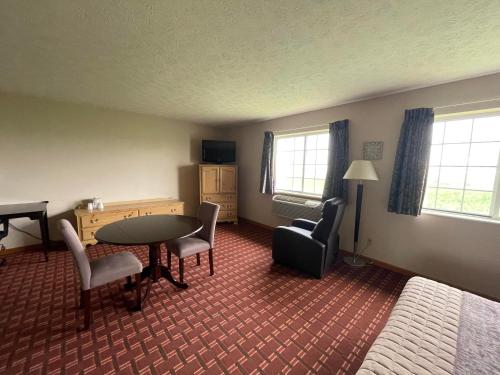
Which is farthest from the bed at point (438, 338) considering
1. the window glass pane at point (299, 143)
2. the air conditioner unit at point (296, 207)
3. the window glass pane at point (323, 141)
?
the window glass pane at point (299, 143)

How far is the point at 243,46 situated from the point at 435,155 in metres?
2.56

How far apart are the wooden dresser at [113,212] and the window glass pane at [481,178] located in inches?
166

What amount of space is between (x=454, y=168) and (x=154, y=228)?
343 centimetres

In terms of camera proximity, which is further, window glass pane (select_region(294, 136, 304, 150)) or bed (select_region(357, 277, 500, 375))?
window glass pane (select_region(294, 136, 304, 150))

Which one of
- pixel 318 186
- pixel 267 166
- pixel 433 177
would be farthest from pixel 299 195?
pixel 433 177

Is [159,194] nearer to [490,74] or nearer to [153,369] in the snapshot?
[153,369]

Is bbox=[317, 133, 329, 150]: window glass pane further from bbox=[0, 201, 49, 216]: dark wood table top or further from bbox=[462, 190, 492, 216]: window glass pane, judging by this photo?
bbox=[0, 201, 49, 216]: dark wood table top

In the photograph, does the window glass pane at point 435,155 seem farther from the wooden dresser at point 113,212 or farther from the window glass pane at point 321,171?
the wooden dresser at point 113,212

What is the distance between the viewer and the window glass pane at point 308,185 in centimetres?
386

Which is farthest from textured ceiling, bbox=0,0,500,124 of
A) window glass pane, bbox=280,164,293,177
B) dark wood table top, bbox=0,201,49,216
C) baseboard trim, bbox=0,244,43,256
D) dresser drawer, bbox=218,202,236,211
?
dresser drawer, bbox=218,202,236,211

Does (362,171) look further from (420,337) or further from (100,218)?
(100,218)

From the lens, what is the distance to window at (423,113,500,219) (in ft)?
7.20

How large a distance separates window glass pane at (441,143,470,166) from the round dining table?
2948 mm

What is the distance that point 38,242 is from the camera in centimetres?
327
